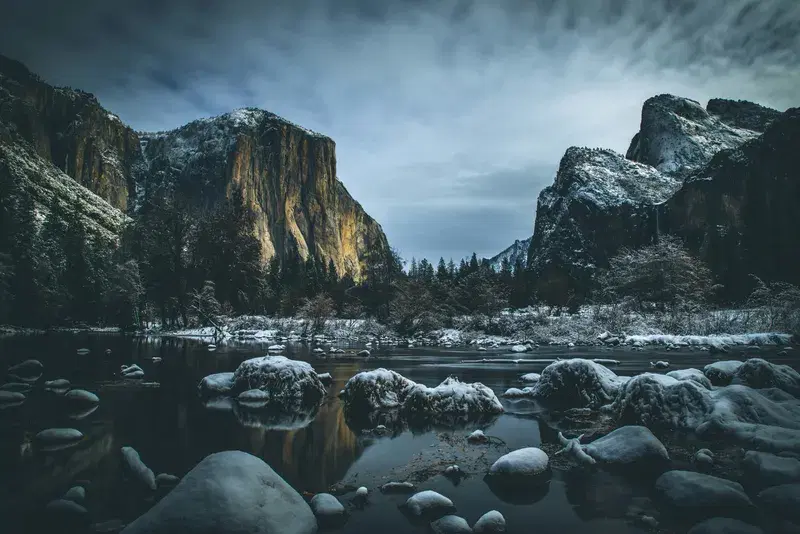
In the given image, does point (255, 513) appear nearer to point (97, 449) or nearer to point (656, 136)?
point (97, 449)

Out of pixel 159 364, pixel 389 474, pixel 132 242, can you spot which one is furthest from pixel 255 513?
pixel 132 242

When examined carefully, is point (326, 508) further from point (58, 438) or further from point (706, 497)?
point (58, 438)

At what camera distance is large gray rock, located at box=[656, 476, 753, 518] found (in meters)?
4.86

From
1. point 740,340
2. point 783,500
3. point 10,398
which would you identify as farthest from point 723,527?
point 740,340

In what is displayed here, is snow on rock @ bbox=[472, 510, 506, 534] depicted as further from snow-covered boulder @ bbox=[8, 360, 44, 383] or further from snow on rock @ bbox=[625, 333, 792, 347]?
snow on rock @ bbox=[625, 333, 792, 347]

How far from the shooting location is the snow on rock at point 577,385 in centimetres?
1162

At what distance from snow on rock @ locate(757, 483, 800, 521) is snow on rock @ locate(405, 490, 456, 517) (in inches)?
138

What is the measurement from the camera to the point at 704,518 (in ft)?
15.4

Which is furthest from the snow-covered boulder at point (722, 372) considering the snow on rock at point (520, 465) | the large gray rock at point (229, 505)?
the large gray rock at point (229, 505)

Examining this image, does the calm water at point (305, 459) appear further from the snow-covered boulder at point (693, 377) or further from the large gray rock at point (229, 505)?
the snow-covered boulder at point (693, 377)

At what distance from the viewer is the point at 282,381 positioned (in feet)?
40.4

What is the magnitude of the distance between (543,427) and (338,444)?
4.28 m

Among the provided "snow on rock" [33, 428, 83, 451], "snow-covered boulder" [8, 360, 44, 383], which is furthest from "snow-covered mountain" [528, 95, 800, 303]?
"snow on rock" [33, 428, 83, 451]

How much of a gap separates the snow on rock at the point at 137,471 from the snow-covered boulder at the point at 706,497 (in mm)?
6245
